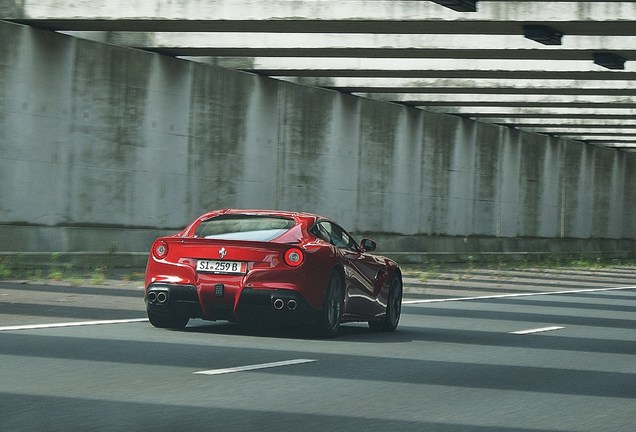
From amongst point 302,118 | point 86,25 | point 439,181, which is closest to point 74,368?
point 86,25

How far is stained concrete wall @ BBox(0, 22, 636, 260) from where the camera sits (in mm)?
22484

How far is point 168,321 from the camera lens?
13.2 meters

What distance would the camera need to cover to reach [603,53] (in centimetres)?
2562

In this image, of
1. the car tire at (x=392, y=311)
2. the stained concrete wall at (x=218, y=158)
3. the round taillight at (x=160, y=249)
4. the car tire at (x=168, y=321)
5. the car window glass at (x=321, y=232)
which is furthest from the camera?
the stained concrete wall at (x=218, y=158)

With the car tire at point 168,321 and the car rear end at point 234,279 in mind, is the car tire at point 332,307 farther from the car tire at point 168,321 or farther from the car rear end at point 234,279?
the car tire at point 168,321

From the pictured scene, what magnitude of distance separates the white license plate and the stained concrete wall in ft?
Answer: 30.8

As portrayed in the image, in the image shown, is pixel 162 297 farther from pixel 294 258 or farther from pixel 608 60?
pixel 608 60

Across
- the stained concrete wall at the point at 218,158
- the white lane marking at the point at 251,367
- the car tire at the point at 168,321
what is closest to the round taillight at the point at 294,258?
the car tire at the point at 168,321

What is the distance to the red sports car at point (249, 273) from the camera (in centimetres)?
1223

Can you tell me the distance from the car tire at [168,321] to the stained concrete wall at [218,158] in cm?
837

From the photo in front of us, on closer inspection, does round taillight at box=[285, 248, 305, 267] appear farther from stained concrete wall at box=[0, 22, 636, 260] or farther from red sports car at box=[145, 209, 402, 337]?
stained concrete wall at box=[0, 22, 636, 260]

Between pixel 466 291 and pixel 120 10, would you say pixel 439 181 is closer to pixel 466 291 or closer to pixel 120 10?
pixel 466 291

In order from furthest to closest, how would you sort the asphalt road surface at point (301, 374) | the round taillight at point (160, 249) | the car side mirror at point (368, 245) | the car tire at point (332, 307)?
1. the car side mirror at point (368, 245)
2. the car tire at point (332, 307)
3. the round taillight at point (160, 249)
4. the asphalt road surface at point (301, 374)

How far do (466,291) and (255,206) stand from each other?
6325 mm
